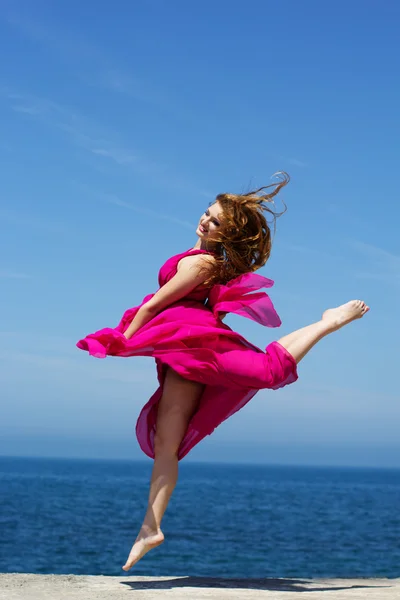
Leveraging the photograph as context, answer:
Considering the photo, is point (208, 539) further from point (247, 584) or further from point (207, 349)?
point (207, 349)

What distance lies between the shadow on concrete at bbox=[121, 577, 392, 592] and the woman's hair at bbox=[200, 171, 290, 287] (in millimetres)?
1925

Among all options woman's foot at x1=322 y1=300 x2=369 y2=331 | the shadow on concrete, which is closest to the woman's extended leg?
the shadow on concrete

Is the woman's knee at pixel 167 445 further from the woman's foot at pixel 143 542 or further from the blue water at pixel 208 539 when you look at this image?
the blue water at pixel 208 539

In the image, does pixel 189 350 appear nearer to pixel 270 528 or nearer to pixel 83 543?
pixel 83 543

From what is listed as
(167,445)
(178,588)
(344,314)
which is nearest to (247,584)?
(178,588)

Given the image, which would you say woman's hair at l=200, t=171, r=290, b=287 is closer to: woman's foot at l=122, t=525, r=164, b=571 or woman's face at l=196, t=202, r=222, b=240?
woman's face at l=196, t=202, r=222, b=240

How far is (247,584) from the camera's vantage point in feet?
17.7

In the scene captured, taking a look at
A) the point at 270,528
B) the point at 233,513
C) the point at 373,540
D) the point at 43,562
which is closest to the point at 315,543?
the point at 373,540

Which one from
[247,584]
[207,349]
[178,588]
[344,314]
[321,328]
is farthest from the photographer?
[247,584]

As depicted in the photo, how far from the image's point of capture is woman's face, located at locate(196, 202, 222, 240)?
17.7ft

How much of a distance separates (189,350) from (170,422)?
514 millimetres

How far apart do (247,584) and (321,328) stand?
Result: 5.80ft

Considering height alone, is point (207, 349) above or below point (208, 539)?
above

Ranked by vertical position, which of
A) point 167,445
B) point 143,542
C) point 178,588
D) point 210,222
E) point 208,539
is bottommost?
point 208,539
